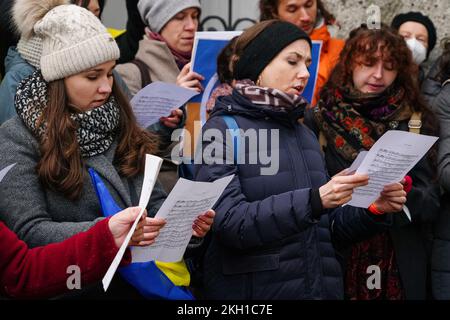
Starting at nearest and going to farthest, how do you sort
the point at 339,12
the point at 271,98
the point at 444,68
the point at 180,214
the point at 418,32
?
1. the point at 180,214
2. the point at 271,98
3. the point at 444,68
4. the point at 418,32
5. the point at 339,12

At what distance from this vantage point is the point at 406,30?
19.0ft

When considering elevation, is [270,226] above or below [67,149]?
below

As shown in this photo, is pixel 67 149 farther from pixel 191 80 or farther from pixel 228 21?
pixel 228 21

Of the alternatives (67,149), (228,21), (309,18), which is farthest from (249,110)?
(228,21)

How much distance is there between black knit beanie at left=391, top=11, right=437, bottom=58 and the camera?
19.2 feet

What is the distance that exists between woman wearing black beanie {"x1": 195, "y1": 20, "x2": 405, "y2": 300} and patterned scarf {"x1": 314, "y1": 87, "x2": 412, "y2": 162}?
73 centimetres

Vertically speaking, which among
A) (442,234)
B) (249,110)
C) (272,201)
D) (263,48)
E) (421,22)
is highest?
(263,48)

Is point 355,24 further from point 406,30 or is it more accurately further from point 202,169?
point 202,169

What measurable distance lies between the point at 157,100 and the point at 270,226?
0.99 metres

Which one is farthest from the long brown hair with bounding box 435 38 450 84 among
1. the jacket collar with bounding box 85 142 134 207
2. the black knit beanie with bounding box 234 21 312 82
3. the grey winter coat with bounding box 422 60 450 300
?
the jacket collar with bounding box 85 142 134 207

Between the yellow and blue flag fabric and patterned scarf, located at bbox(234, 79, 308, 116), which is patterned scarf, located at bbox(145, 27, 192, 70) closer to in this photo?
patterned scarf, located at bbox(234, 79, 308, 116)

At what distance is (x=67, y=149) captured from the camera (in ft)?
11.8

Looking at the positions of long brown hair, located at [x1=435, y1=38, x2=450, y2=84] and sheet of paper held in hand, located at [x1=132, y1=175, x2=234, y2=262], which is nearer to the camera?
sheet of paper held in hand, located at [x1=132, y1=175, x2=234, y2=262]

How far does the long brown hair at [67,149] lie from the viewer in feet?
11.6
